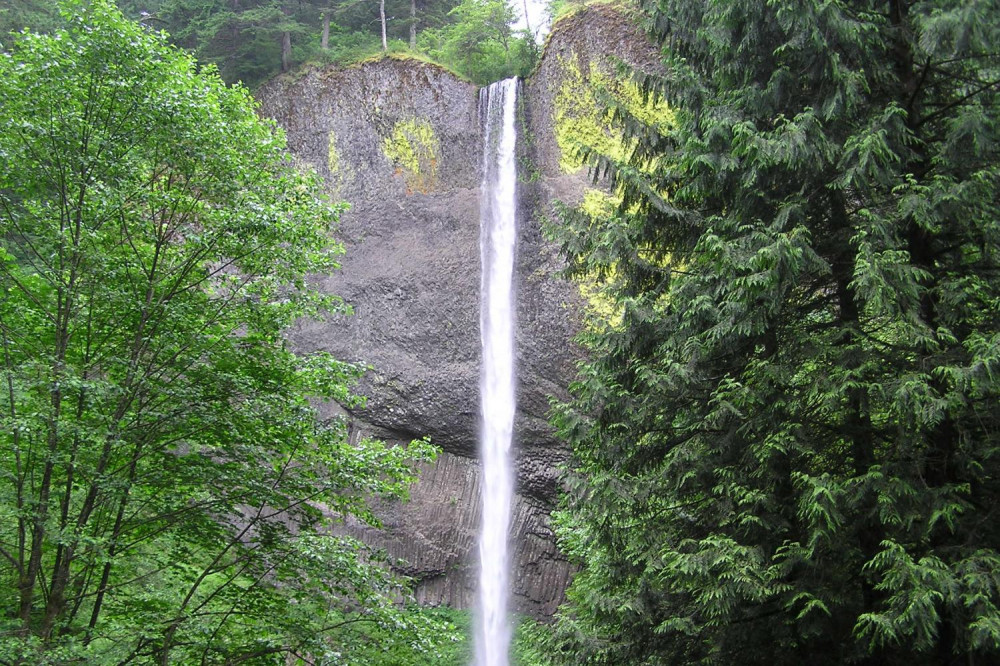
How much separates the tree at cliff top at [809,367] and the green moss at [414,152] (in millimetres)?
13896

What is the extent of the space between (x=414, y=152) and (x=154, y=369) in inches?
621

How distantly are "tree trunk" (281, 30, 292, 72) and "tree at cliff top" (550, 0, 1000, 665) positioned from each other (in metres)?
18.3

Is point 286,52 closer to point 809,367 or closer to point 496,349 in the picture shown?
point 496,349

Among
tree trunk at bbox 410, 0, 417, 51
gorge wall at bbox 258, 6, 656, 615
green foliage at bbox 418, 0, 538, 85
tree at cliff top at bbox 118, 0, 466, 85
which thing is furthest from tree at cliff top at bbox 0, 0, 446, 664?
tree trunk at bbox 410, 0, 417, 51

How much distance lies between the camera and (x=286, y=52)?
24.4 m

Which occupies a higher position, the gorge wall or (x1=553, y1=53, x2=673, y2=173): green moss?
(x1=553, y1=53, x2=673, y2=173): green moss

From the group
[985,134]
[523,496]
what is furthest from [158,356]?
[523,496]

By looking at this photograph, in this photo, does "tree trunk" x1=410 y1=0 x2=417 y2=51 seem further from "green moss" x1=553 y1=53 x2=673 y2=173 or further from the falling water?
"green moss" x1=553 y1=53 x2=673 y2=173

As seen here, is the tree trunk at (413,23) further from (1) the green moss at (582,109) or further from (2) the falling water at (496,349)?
(1) the green moss at (582,109)

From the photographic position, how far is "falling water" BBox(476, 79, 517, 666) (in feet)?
63.3

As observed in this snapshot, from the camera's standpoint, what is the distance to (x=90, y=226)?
734 centimetres

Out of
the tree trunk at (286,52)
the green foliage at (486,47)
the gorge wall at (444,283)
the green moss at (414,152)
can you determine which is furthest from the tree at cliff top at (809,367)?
the tree trunk at (286,52)

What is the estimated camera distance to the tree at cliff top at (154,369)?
6.82 meters

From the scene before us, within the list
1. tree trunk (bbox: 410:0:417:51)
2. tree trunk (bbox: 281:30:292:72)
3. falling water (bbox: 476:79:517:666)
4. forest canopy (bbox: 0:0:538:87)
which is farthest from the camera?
tree trunk (bbox: 410:0:417:51)
